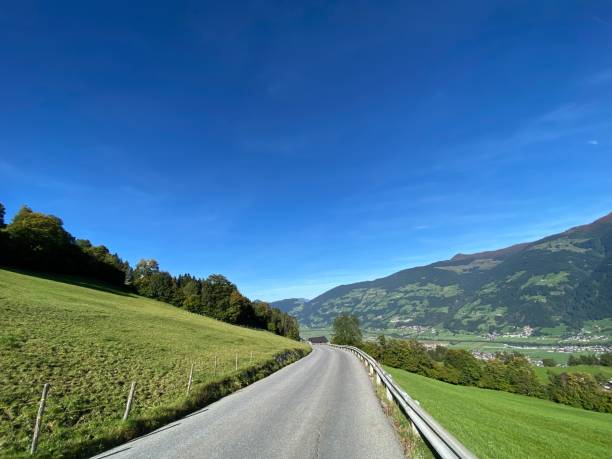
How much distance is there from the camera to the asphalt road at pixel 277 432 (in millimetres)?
8680

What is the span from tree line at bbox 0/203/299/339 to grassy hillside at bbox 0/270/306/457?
4438 centimetres

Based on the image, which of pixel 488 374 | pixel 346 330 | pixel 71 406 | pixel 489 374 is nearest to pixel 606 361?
pixel 489 374

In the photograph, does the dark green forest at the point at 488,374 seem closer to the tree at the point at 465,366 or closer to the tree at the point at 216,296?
the tree at the point at 465,366

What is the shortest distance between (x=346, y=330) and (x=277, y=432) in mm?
100642

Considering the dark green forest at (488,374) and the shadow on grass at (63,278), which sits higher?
the shadow on grass at (63,278)

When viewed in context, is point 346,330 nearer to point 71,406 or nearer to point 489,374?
point 489,374

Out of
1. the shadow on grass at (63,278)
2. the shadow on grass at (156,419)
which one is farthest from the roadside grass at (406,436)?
the shadow on grass at (63,278)

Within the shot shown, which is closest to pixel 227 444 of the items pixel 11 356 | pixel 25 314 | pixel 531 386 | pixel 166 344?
pixel 11 356

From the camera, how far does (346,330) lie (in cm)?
10688

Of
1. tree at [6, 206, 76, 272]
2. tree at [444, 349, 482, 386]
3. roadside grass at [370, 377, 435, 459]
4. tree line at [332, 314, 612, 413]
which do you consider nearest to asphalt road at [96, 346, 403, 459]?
roadside grass at [370, 377, 435, 459]

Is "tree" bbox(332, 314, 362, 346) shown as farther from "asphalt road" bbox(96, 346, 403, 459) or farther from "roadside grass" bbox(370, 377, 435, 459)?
"roadside grass" bbox(370, 377, 435, 459)

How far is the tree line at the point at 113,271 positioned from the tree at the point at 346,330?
104ft

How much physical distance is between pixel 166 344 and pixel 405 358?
57290 millimetres

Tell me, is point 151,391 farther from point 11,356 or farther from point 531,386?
point 531,386
